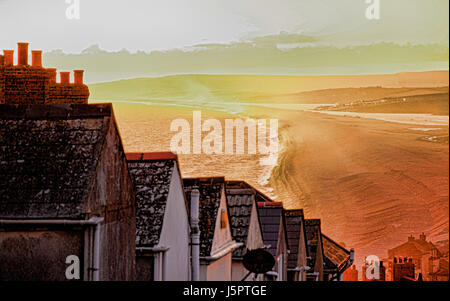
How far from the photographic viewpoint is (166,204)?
1692cm

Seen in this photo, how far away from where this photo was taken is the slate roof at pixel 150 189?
16.7m

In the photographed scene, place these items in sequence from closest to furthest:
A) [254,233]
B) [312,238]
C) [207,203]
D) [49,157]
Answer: [49,157] < [207,203] < [254,233] < [312,238]

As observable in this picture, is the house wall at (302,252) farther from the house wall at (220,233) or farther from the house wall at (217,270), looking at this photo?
the house wall at (220,233)

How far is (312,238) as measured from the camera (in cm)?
3575

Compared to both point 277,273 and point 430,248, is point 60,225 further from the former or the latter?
point 430,248

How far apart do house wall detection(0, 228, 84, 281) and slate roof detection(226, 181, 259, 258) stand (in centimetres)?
1070

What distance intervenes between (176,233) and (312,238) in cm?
1861

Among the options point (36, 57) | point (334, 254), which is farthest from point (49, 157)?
point (334, 254)

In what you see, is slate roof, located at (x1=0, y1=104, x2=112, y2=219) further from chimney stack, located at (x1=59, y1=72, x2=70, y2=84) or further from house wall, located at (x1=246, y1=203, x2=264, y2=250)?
house wall, located at (x1=246, y1=203, x2=264, y2=250)

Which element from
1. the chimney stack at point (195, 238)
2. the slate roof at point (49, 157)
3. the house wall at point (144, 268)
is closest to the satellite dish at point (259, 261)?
the chimney stack at point (195, 238)

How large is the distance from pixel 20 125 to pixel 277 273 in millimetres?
13540

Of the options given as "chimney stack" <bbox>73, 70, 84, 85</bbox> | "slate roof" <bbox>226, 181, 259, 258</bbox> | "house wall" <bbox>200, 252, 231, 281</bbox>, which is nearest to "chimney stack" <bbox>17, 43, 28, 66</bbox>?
Result: "chimney stack" <bbox>73, 70, 84, 85</bbox>

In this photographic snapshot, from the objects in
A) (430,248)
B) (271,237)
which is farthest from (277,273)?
(430,248)

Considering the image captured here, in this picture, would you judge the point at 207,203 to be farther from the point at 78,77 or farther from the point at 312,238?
the point at 312,238
